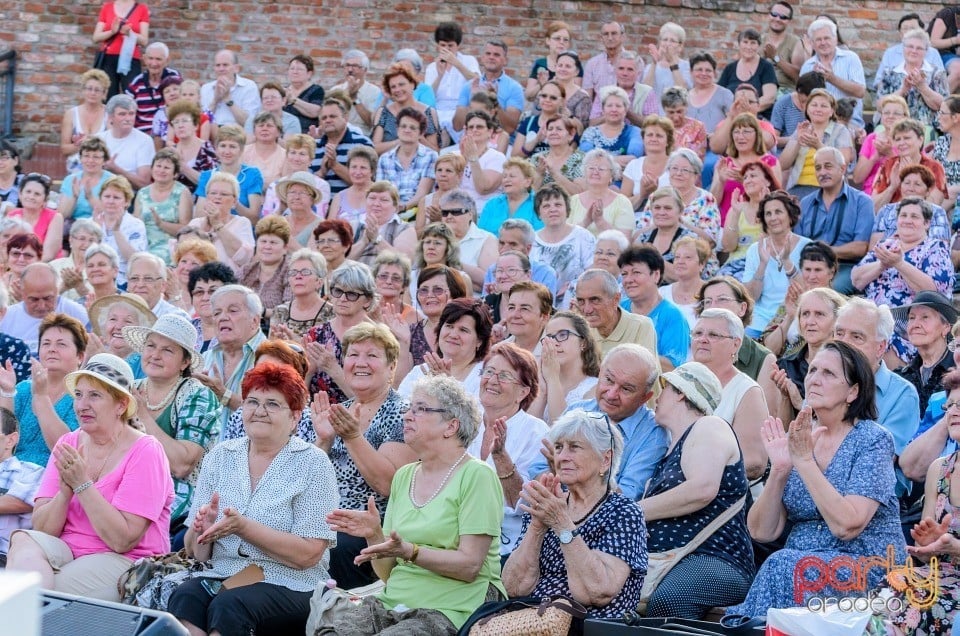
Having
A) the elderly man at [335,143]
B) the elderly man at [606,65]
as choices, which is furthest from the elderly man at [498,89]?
the elderly man at [335,143]

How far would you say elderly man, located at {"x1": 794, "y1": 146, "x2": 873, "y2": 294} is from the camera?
9.70 meters

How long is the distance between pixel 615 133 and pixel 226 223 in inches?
123

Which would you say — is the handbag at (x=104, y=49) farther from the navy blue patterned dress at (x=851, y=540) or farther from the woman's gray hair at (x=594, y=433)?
the navy blue patterned dress at (x=851, y=540)

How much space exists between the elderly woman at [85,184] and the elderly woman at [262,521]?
5848 millimetres

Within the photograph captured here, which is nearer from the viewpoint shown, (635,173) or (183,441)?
(183,441)

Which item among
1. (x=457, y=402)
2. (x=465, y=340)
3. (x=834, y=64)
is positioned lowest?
(x=465, y=340)

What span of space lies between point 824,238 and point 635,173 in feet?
5.56

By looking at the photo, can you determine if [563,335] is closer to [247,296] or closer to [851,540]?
[247,296]

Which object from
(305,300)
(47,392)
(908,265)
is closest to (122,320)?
(305,300)

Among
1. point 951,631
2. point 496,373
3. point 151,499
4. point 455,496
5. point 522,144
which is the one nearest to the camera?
point 951,631

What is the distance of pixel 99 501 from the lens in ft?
18.8

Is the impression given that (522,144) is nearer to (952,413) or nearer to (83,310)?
(83,310)

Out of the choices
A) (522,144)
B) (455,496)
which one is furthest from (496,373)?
(522,144)

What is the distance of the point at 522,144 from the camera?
1205 centimetres
